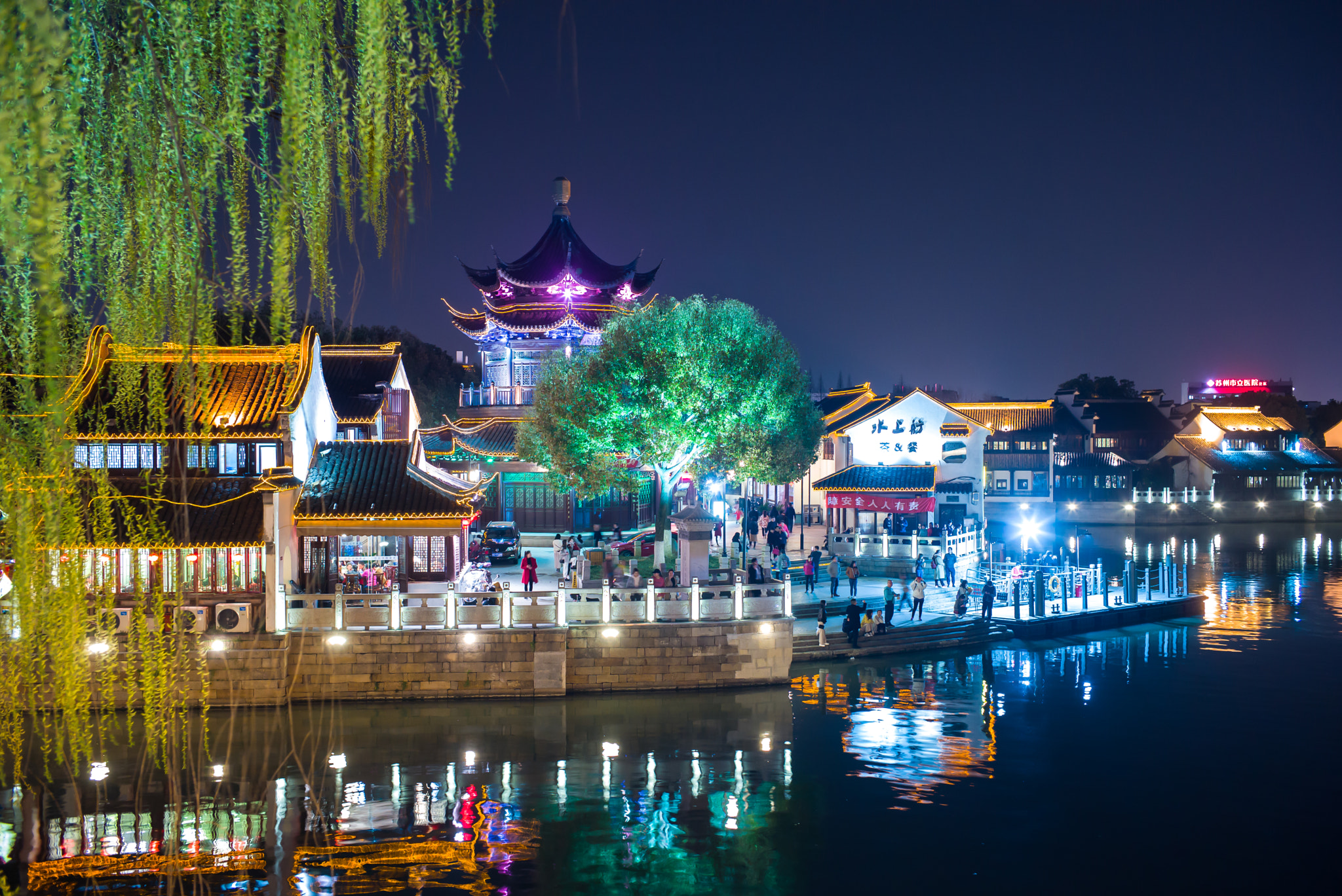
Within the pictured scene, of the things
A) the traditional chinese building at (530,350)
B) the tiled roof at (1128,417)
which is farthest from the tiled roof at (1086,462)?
the traditional chinese building at (530,350)

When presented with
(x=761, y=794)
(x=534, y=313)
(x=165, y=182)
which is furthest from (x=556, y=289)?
(x=165, y=182)

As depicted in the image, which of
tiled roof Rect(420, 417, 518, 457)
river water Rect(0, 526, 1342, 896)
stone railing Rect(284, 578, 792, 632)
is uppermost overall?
tiled roof Rect(420, 417, 518, 457)

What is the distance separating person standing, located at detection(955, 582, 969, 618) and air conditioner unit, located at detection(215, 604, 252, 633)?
20.1 metres

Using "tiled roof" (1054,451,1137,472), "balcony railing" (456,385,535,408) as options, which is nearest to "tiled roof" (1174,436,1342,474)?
"tiled roof" (1054,451,1137,472)

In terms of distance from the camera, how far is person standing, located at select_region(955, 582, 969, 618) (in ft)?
90.9

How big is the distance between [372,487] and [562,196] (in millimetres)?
32980

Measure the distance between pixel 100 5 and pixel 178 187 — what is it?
105 cm

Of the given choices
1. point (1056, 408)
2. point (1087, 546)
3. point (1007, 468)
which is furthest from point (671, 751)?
point (1056, 408)

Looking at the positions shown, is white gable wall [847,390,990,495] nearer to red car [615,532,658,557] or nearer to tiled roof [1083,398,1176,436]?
red car [615,532,658,557]

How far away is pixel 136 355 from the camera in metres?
6.11

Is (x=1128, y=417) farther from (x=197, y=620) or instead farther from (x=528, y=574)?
(x=197, y=620)

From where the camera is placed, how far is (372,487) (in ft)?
76.2

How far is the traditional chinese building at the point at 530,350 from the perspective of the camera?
43.5 m

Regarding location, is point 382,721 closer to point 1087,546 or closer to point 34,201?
point 34,201
